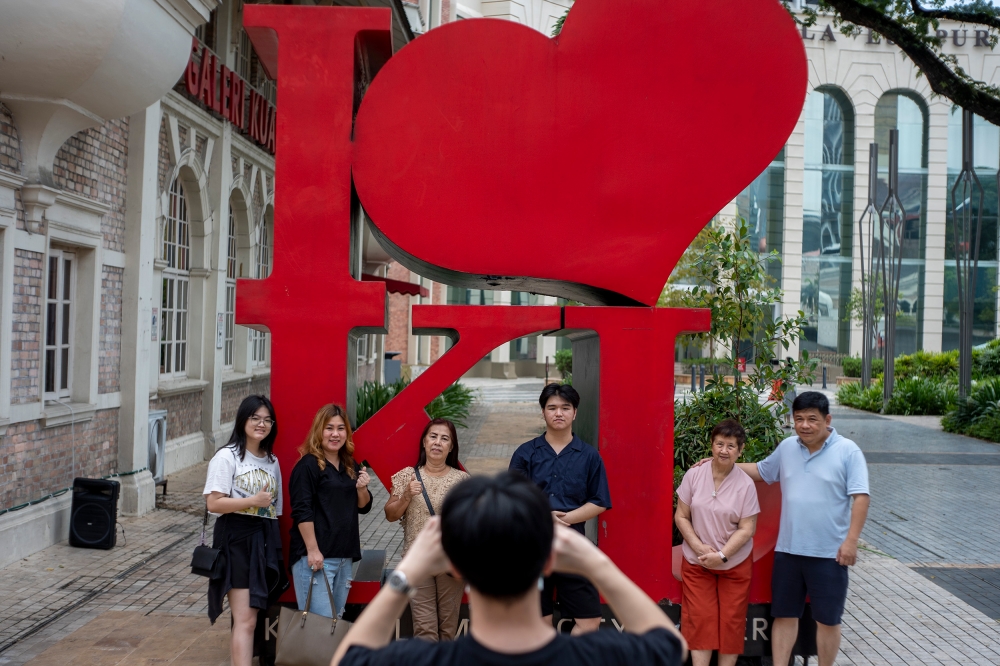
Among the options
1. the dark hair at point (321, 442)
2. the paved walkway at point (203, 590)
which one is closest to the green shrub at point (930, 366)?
the paved walkway at point (203, 590)

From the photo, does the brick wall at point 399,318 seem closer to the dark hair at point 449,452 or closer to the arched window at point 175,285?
the arched window at point 175,285

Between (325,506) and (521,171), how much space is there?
7.19 feet

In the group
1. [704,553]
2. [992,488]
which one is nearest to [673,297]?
[992,488]

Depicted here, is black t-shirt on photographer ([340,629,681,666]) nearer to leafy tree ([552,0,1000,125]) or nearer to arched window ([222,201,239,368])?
leafy tree ([552,0,1000,125])

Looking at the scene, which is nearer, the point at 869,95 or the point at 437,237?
the point at 437,237

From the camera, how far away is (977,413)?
58.6ft

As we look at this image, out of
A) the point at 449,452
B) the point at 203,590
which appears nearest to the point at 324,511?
the point at 449,452

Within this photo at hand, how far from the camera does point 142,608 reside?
20.2ft

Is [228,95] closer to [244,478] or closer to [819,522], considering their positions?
[244,478]

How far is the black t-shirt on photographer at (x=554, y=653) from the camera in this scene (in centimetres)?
174

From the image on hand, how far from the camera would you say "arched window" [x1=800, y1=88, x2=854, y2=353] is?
3931cm

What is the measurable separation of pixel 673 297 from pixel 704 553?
1881cm

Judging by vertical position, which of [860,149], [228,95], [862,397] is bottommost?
[862,397]

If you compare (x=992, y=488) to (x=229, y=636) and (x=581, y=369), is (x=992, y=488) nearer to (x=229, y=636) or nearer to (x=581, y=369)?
(x=581, y=369)
